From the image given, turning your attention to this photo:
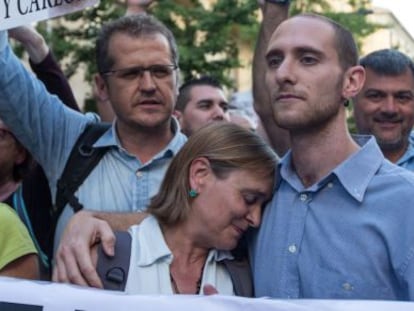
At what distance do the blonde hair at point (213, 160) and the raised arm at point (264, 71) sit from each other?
655 mm

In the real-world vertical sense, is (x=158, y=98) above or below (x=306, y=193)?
above

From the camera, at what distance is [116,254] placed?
3201mm

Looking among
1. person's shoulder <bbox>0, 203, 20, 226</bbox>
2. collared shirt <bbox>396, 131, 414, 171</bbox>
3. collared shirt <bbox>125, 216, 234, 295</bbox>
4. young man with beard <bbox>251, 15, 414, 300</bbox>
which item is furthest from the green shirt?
collared shirt <bbox>396, 131, 414, 171</bbox>

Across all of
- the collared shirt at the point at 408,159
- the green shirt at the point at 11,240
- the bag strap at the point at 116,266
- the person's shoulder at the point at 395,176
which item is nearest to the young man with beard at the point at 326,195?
the person's shoulder at the point at 395,176

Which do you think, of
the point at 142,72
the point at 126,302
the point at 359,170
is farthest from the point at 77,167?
the point at 359,170

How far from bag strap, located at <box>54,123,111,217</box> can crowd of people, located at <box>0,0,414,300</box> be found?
0.02 meters

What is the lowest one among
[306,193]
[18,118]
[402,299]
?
[402,299]

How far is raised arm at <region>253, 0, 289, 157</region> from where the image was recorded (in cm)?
412

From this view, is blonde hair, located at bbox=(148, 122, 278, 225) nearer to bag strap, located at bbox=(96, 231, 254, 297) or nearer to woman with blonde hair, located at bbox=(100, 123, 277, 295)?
woman with blonde hair, located at bbox=(100, 123, 277, 295)

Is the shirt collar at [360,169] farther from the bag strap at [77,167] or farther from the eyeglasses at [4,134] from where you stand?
the eyeglasses at [4,134]

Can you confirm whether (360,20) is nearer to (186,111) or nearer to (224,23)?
(224,23)

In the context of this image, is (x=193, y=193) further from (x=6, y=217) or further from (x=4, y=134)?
(x=4, y=134)

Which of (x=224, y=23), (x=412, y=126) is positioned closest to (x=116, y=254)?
(x=412, y=126)

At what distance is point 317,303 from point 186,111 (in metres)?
3.76
